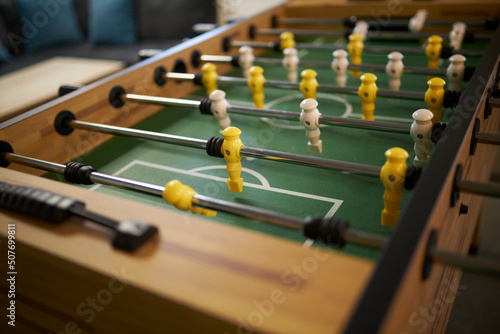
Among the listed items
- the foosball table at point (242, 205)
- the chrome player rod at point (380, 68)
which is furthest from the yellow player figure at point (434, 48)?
the chrome player rod at point (380, 68)

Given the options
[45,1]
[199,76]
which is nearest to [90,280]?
[199,76]

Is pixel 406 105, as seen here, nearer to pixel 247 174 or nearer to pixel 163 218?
pixel 247 174

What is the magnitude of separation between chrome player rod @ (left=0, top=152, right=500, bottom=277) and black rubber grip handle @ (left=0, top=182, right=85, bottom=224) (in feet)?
0.56

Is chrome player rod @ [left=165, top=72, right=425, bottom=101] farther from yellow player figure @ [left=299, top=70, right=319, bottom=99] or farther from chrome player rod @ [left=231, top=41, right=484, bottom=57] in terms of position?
chrome player rod @ [left=231, top=41, right=484, bottom=57]

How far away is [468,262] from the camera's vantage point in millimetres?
→ 627

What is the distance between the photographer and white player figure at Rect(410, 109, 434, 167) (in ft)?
3.47

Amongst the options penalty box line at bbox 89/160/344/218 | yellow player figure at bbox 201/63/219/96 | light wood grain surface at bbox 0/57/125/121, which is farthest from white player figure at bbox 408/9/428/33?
light wood grain surface at bbox 0/57/125/121

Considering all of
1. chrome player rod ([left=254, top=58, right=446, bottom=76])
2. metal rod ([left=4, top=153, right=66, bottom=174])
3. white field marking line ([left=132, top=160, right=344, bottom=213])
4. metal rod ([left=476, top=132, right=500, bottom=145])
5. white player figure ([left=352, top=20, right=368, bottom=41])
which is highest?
white player figure ([left=352, top=20, right=368, bottom=41])

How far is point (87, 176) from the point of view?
1.02 meters

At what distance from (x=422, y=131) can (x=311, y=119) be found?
30 cm

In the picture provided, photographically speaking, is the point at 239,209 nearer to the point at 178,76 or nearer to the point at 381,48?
the point at 178,76

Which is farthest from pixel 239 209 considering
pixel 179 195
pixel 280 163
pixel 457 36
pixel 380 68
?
pixel 457 36

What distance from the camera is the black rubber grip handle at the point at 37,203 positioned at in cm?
77

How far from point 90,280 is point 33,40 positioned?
365cm
